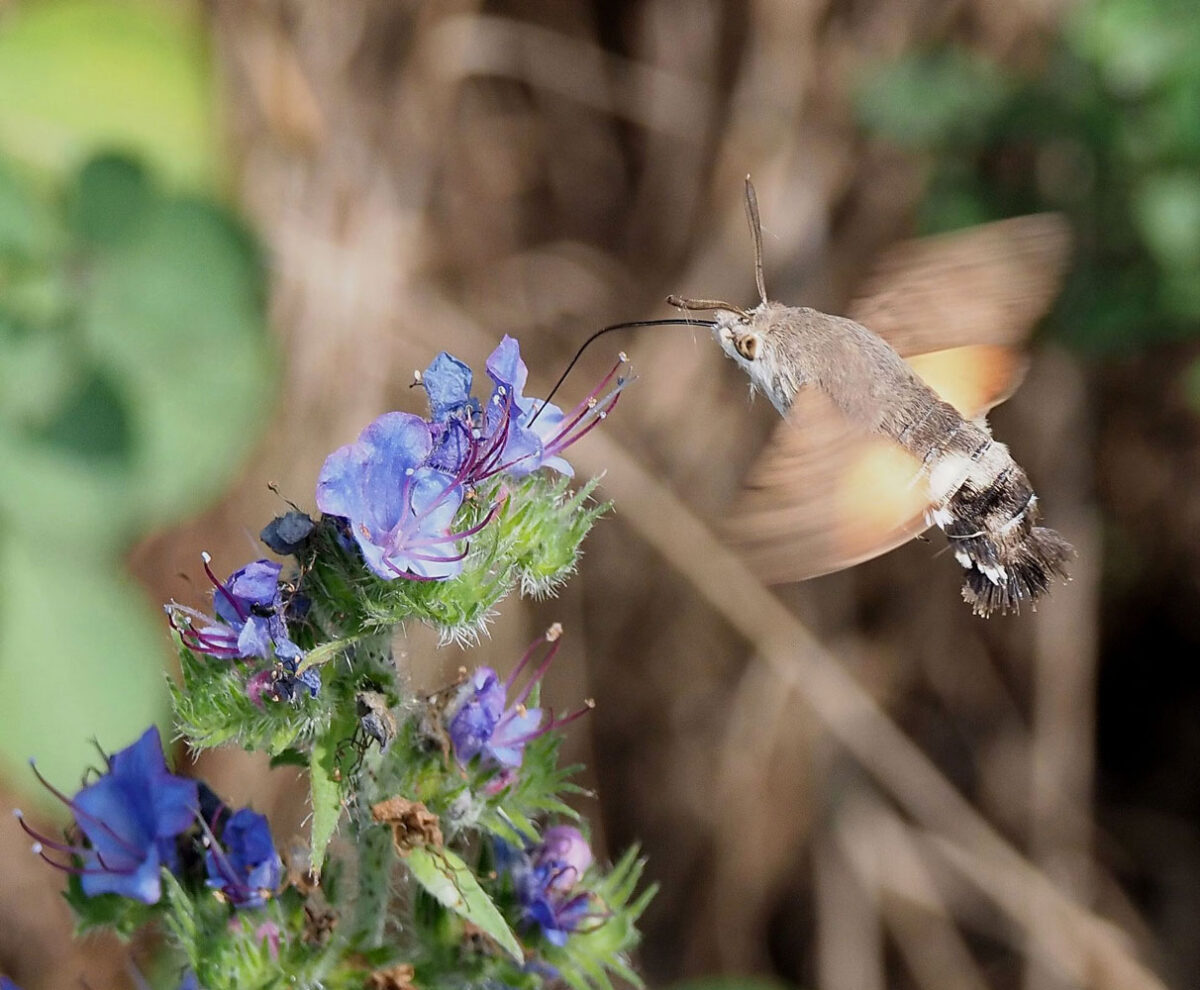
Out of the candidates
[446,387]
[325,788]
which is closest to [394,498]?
[446,387]

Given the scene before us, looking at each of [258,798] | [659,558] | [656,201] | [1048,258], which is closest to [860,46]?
[656,201]

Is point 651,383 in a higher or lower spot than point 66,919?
higher

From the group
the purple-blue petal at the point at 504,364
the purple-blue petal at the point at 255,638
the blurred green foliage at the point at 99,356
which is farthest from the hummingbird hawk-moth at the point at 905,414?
the blurred green foliage at the point at 99,356

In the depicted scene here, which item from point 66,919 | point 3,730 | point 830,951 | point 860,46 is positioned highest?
point 860,46

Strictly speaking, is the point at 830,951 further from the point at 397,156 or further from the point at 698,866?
the point at 397,156

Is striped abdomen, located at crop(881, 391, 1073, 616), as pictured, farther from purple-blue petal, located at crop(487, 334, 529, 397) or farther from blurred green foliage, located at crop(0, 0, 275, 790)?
blurred green foliage, located at crop(0, 0, 275, 790)

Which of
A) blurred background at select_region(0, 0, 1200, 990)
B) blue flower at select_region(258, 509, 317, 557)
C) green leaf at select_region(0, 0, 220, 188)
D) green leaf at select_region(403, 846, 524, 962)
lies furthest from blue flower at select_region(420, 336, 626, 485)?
blurred background at select_region(0, 0, 1200, 990)
